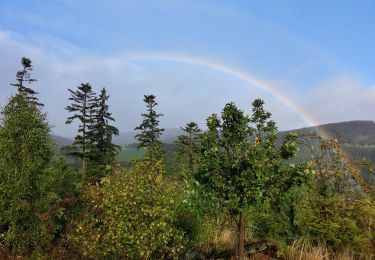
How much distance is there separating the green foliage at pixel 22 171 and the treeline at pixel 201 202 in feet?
0.14

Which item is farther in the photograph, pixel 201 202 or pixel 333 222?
pixel 333 222

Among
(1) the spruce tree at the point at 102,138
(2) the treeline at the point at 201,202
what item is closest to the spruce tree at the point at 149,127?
(1) the spruce tree at the point at 102,138

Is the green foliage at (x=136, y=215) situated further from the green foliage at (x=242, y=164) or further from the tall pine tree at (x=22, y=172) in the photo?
the tall pine tree at (x=22, y=172)

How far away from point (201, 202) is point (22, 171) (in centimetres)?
930

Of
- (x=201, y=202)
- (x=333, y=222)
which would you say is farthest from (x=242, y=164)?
(x=333, y=222)

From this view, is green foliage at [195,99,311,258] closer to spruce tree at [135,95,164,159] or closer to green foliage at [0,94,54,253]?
green foliage at [0,94,54,253]

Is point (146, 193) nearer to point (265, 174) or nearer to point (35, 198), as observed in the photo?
point (265, 174)

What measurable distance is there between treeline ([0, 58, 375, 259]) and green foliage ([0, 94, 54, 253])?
42mm

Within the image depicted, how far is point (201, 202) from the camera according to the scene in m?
10.5

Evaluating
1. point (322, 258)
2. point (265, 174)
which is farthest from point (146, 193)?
point (322, 258)

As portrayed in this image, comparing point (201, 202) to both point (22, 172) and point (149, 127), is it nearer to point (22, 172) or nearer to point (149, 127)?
point (22, 172)

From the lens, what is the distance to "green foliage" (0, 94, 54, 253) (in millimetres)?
16078

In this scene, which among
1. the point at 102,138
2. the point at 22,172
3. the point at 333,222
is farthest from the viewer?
the point at 102,138

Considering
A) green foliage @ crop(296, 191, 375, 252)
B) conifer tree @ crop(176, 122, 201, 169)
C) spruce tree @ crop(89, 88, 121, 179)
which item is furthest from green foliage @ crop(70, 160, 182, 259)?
conifer tree @ crop(176, 122, 201, 169)
